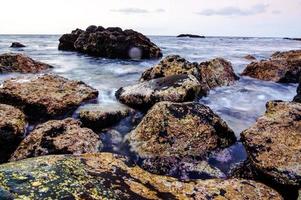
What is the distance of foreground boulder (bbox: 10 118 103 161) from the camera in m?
5.07

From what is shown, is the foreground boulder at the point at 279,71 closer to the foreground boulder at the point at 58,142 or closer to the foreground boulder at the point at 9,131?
the foreground boulder at the point at 58,142

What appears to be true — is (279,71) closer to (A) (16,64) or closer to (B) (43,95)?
(B) (43,95)

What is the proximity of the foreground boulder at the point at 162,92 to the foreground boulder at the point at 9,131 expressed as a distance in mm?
2312

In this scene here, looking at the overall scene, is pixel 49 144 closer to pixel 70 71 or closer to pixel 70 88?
pixel 70 88

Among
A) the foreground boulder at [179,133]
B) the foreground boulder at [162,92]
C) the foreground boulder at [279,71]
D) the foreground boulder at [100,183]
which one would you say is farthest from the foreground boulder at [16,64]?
the foreground boulder at [100,183]

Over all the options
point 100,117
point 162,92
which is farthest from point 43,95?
point 162,92

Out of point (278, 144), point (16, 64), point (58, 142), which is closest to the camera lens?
point (278, 144)

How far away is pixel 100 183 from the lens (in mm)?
3562

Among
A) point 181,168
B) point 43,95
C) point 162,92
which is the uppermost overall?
point 162,92

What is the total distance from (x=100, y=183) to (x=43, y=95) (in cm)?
394

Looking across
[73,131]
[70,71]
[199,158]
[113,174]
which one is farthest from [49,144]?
[70,71]

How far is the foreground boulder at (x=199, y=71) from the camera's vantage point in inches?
350

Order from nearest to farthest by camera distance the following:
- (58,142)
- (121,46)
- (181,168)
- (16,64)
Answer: (181,168)
(58,142)
(16,64)
(121,46)

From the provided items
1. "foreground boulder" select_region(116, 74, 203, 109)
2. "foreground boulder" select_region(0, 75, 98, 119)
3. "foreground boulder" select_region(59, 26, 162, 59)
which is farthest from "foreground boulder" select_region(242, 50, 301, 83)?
"foreground boulder" select_region(59, 26, 162, 59)
